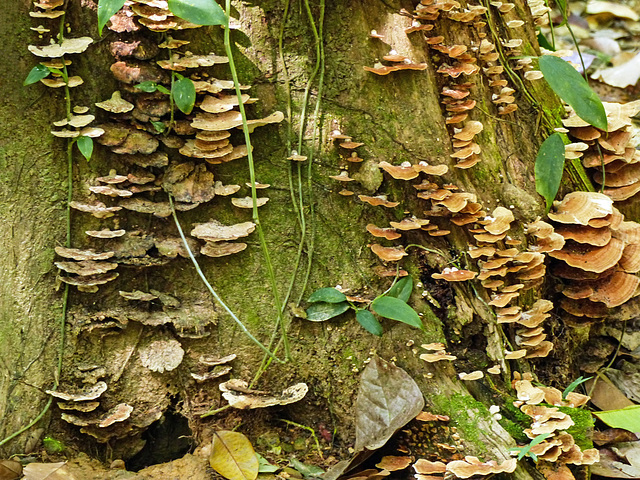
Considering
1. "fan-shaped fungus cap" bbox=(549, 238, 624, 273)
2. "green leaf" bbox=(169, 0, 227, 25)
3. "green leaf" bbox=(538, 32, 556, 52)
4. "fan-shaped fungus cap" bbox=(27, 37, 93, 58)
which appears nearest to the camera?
"green leaf" bbox=(169, 0, 227, 25)

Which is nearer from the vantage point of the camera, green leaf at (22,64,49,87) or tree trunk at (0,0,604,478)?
green leaf at (22,64,49,87)

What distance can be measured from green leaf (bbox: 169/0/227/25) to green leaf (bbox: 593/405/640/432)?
3.18 meters

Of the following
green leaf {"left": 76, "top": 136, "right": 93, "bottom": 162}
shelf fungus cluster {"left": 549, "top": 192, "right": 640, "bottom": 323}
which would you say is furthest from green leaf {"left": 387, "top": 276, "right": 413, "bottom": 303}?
green leaf {"left": 76, "top": 136, "right": 93, "bottom": 162}

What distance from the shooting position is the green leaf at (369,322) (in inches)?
126

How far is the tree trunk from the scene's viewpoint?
3184mm

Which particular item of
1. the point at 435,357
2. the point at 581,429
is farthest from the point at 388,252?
the point at 581,429

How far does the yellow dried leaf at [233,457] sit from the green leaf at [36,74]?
2.17m

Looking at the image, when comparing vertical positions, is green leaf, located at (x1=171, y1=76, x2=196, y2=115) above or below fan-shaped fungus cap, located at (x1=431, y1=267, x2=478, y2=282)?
above

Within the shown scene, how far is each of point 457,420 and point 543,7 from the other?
3.19 meters

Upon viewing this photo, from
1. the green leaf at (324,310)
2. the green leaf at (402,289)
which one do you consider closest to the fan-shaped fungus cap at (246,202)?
Result: the green leaf at (324,310)

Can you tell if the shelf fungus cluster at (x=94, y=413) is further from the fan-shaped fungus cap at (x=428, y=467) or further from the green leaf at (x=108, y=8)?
the green leaf at (x=108, y=8)

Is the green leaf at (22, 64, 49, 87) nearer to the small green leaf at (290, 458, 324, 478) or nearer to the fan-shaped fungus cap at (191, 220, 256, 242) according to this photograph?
the fan-shaped fungus cap at (191, 220, 256, 242)

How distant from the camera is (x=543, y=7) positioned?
14.1 ft

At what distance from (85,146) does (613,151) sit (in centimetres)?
343
